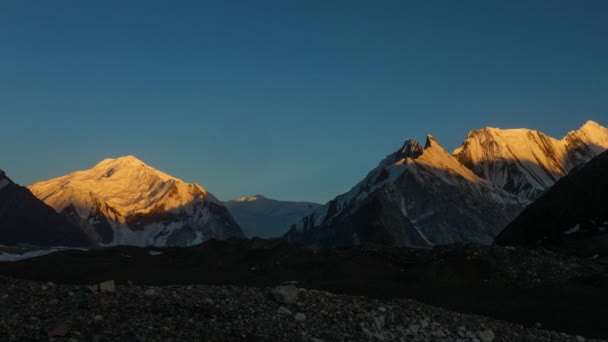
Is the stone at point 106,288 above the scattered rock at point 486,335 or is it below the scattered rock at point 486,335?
above

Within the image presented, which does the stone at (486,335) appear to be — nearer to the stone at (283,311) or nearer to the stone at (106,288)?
the stone at (283,311)

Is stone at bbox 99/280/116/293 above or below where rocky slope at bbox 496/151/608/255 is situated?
below

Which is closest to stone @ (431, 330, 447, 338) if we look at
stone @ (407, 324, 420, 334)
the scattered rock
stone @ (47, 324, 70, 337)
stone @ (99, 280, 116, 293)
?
stone @ (407, 324, 420, 334)

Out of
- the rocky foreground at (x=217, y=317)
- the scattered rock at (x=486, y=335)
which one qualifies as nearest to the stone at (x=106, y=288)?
the rocky foreground at (x=217, y=317)

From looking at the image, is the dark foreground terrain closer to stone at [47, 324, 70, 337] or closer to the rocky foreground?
the rocky foreground

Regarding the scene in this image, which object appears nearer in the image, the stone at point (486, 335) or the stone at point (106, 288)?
the stone at point (106, 288)

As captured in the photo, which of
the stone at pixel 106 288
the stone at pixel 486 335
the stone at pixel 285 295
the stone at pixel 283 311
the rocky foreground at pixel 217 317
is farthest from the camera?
the stone at pixel 486 335

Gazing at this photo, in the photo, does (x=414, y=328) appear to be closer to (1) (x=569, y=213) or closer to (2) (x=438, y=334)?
(2) (x=438, y=334)
